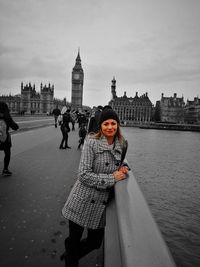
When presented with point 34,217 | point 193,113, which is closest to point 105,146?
point 34,217

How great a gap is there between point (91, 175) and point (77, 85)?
436 feet

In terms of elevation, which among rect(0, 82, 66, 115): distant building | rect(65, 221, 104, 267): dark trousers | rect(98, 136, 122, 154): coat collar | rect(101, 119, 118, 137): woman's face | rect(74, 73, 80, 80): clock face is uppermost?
rect(74, 73, 80, 80): clock face

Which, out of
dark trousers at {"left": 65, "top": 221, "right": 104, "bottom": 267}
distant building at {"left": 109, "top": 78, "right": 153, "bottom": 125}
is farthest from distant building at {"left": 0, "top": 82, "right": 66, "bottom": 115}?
dark trousers at {"left": 65, "top": 221, "right": 104, "bottom": 267}

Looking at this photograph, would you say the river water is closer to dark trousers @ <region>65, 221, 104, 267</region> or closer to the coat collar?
dark trousers @ <region>65, 221, 104, 267</region>

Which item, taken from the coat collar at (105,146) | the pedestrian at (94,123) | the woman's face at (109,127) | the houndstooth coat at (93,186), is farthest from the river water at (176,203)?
the woman's face at (109,127)

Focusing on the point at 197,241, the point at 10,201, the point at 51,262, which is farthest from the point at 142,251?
the point at 197,241

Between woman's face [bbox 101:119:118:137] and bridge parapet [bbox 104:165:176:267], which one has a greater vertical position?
woman's face [bbox 101:119:118:137]

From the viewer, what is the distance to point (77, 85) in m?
133

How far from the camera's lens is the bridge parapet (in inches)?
43.6

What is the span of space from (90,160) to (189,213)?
926 cm

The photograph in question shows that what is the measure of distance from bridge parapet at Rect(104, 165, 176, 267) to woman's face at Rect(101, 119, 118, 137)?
57 cm

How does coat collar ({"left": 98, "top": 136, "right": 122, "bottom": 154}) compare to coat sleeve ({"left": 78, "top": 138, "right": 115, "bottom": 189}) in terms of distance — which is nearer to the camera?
coat sleeve ({"left": 78, "top": 138, "right": 115, "bottom": 189})

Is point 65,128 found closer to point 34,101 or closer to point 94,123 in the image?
point 94,123

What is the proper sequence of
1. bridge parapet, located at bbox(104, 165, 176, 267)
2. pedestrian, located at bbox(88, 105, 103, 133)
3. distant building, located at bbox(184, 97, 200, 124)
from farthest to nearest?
1. distant building, located at bbox(184, 97, 200, 124)
2. pedestrian, located at bbox(88, 105, 103, 133)
3. bridge parapet, located at bbox(104, 165, 176, 267)
